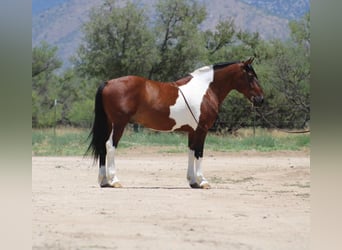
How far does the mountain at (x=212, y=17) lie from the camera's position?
117m

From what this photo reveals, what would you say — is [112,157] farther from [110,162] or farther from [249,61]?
[249,61]

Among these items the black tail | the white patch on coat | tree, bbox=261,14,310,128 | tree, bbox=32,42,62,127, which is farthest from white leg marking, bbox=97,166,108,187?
tree, bbox=32,42,62,127

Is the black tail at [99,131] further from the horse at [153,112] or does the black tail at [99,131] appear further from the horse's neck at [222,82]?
the horse's neck at [222,82]

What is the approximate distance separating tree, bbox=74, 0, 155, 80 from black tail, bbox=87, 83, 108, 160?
20.5 meters

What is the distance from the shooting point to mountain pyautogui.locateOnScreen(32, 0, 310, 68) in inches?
4599

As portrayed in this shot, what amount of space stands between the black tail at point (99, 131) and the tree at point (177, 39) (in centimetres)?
2098

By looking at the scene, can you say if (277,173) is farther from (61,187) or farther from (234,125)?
(234,125)

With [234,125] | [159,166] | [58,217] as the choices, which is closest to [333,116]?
[58,217]

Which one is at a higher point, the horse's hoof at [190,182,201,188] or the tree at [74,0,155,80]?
the tree at [74,0,155,80]

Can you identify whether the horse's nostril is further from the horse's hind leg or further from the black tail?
the black tail

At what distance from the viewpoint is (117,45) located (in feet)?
100

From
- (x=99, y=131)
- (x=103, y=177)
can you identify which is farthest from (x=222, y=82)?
(x=103, y=177)

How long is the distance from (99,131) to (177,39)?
2339 cm

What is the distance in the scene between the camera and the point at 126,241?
5039mm
